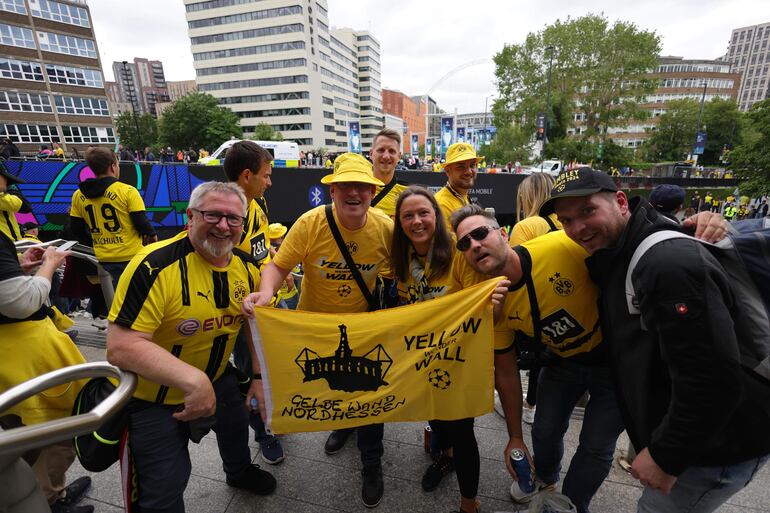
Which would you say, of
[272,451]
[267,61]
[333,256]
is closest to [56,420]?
[333,256]

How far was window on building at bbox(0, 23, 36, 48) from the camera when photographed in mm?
37750

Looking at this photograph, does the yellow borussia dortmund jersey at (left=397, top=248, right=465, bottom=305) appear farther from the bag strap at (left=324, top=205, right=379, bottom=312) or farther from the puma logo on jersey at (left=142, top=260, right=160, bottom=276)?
the puma logo on jersey at (left=142, top=260, right=160, bottom=276)

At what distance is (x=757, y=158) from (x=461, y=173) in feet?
80.1

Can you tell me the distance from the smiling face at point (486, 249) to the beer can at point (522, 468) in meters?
1.21

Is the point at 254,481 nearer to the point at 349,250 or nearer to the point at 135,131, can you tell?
the point at 349,250

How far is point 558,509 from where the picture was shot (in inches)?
86.3

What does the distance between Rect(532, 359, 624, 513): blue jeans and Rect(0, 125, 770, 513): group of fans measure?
0.04ft

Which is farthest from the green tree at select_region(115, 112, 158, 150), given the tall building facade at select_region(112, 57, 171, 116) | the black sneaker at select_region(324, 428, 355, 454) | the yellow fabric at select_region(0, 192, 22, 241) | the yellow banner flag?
the tall building facade at select_region(112, 57, 171, 116)

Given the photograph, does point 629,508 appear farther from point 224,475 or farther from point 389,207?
point 389,207

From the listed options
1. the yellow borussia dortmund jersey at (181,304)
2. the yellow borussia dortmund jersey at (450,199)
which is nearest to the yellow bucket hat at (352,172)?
the yellow borussia dortmund jersey at (181,304)

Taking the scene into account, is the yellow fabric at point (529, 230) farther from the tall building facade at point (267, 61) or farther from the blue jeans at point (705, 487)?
the tall building facade at point (267, 61)

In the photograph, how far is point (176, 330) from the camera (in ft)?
6.72

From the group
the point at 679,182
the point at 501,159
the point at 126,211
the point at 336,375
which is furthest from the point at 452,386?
the point at 501,159

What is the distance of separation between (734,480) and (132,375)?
2.79 metres
